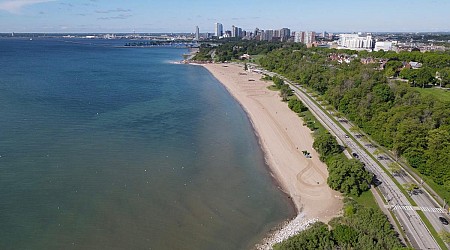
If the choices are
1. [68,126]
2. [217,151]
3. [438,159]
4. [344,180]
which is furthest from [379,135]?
[68,126]

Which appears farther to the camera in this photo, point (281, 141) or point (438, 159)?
point (281, 141)

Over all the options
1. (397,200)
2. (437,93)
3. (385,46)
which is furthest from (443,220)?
(385,46)

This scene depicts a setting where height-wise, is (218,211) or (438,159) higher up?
(438,159)

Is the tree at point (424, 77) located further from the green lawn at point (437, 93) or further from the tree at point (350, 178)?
the tree at point (350, 178)

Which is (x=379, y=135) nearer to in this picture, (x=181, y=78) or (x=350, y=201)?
(x=350, y=201)

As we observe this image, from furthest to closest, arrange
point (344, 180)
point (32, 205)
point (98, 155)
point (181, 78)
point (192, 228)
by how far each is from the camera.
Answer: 1. point (181, 78)
2. point (98, 155)
3. point (344, 180)
4. point (32, 205)
5. point (192, 228)

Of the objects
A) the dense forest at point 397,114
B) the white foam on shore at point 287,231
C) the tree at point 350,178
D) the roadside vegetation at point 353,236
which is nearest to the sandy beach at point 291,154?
the white foam on shore at point 287,231

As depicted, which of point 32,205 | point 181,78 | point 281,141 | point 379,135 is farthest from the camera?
point 181,78

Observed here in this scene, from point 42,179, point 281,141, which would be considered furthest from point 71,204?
point 281,141
